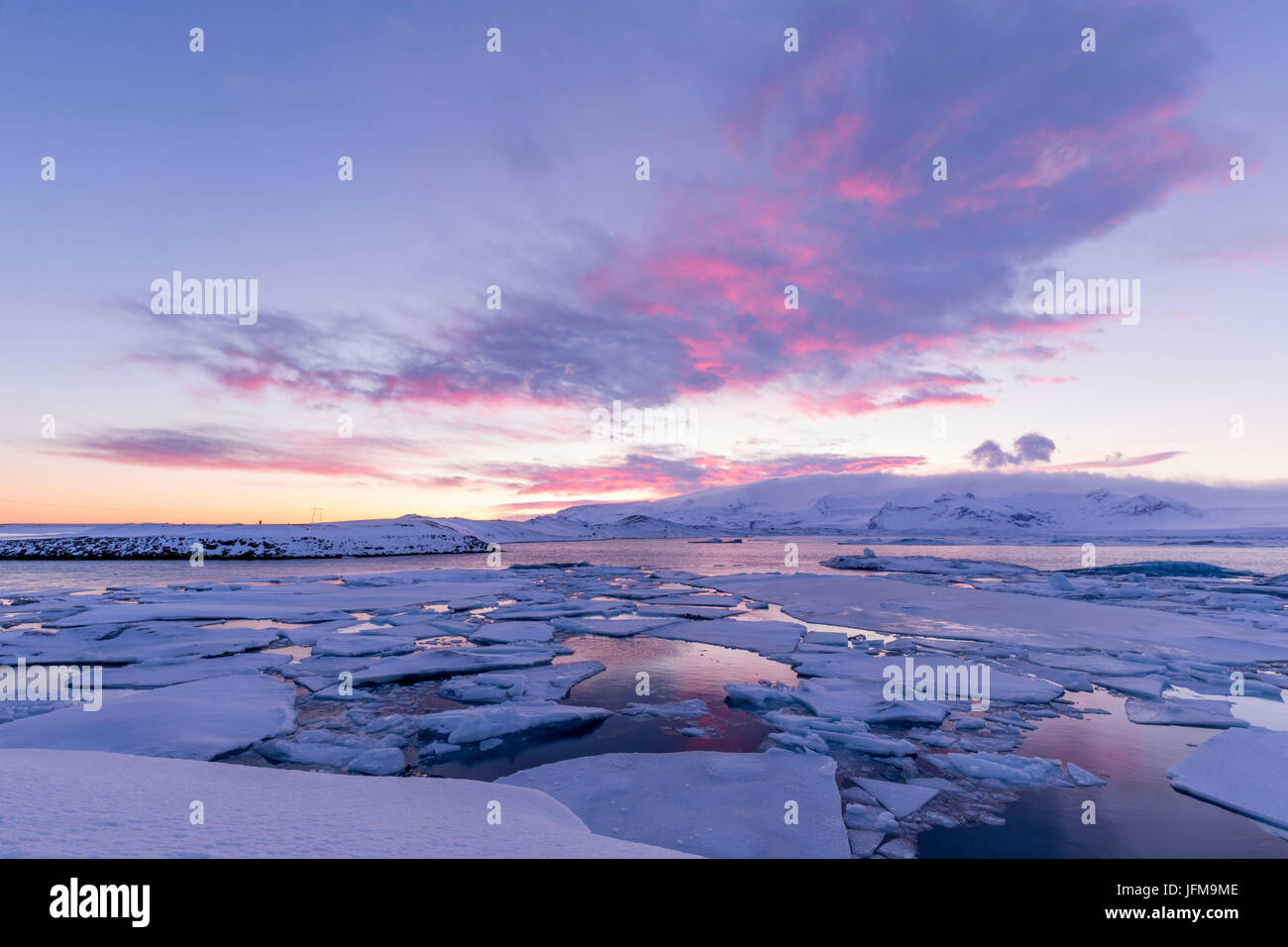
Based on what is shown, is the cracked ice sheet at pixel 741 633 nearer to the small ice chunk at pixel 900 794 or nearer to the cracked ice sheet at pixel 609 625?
the cracked ice sheet at pixel 609 625

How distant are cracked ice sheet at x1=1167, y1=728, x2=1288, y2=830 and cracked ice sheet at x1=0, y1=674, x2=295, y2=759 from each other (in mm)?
8724

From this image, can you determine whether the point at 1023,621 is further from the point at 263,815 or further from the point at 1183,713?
the point at 263,815

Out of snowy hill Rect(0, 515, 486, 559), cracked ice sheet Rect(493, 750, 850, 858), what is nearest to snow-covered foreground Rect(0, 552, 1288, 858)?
cracked ice sheet Rect(493, 750, 850, 858)

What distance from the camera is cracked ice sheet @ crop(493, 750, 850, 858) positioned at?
3912mm

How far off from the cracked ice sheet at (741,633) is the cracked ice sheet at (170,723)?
7270 mm

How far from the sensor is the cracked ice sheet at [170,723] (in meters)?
5.18

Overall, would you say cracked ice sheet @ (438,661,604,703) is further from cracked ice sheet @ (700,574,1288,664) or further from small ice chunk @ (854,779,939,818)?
cracked ice sheet @ (700,574,1288,664)

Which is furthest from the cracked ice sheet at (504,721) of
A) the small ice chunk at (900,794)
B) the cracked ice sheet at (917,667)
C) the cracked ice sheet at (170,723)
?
the cracked ice sheet at (917,667)

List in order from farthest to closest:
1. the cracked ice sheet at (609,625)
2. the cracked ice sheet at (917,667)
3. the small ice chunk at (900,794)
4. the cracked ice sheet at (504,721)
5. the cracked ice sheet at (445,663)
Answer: the cracked ice sheet at (609,625)
the cracked ice sheet at (445,663)
the cracked ice sheet at (917,667)
the cracked ice sheet at (504,721)
the small ice chunk at (900,794)

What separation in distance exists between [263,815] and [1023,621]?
47.8 ft
